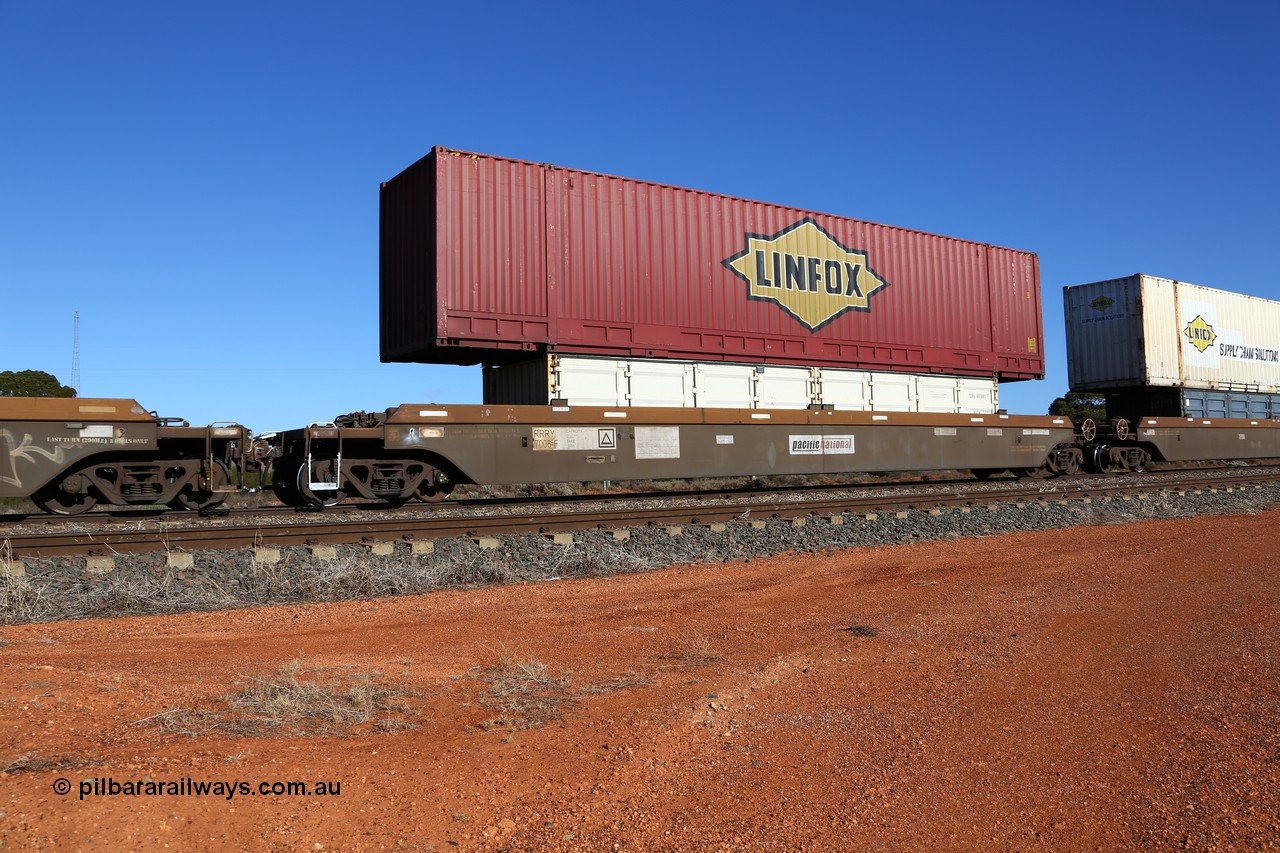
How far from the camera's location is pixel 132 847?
2.43m

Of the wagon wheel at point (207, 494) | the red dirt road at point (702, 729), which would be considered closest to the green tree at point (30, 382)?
the wagon wheel at point (207, 494)

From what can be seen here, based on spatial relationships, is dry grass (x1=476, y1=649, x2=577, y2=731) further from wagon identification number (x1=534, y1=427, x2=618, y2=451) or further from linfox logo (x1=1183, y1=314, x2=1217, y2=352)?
linfox logo (x1=1183, y1=314, x2=1217, y2=352)

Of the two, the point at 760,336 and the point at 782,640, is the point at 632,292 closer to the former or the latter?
the point at 760,336

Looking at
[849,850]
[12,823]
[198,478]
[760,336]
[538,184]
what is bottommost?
[849,850]

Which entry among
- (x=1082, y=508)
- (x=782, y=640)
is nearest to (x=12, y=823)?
(x=782, y=640)

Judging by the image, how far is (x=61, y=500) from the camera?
357 inches

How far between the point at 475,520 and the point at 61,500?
4.58 metres

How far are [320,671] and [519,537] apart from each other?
397 cm

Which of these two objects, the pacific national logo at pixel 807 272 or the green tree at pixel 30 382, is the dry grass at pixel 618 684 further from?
the green tree at pixel 30 382

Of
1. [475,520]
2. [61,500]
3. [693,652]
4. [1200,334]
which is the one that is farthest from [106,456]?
[1200,334]

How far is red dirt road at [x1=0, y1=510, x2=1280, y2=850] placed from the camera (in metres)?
2.70

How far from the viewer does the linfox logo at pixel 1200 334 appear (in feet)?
69.4

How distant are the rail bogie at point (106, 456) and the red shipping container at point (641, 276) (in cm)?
302

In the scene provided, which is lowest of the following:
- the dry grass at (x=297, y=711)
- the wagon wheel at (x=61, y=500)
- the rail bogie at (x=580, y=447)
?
the dry grass at (x=297, y=711)
